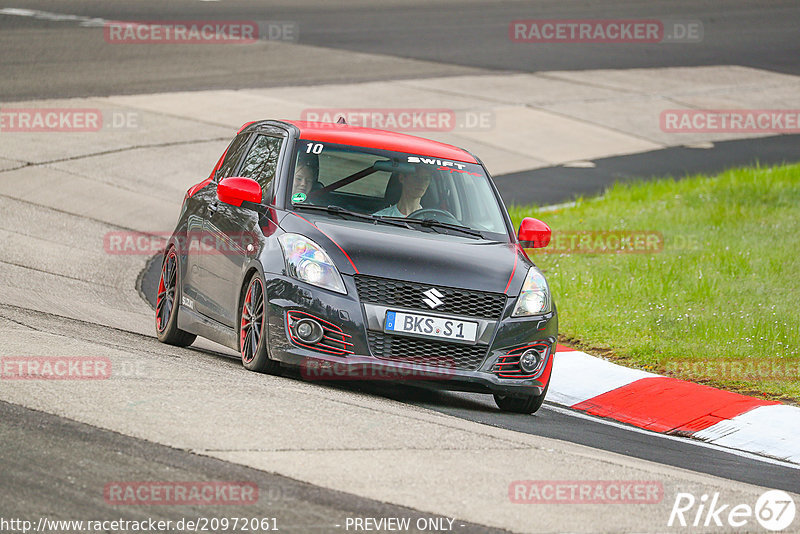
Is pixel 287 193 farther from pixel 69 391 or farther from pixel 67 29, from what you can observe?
pixel 67 29

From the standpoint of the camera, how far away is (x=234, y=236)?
8.77 meters

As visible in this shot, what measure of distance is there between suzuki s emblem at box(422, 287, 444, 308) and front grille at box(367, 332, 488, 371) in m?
0.23

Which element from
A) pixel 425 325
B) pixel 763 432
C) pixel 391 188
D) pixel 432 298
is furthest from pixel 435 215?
pixel 763 432

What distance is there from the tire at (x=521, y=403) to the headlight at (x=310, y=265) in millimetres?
1502

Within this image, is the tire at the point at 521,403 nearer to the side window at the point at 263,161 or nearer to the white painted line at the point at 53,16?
the side window at the point at 263,161

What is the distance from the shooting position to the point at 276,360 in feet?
26.2

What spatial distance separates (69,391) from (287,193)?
2.55m

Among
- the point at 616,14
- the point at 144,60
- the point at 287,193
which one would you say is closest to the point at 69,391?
the point at 287,193

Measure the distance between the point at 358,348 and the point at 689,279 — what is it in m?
6.21

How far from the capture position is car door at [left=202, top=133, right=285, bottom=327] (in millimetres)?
8578

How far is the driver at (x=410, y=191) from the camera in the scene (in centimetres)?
889

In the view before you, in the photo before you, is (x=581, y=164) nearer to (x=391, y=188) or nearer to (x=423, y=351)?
(x=391, y=188)

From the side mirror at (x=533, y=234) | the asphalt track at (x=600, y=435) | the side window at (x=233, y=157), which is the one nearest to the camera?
the asphalt track at (x=600, y=435)

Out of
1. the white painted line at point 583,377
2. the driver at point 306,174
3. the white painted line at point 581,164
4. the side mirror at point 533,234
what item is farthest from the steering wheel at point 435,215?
the white painted line at point 581,164
